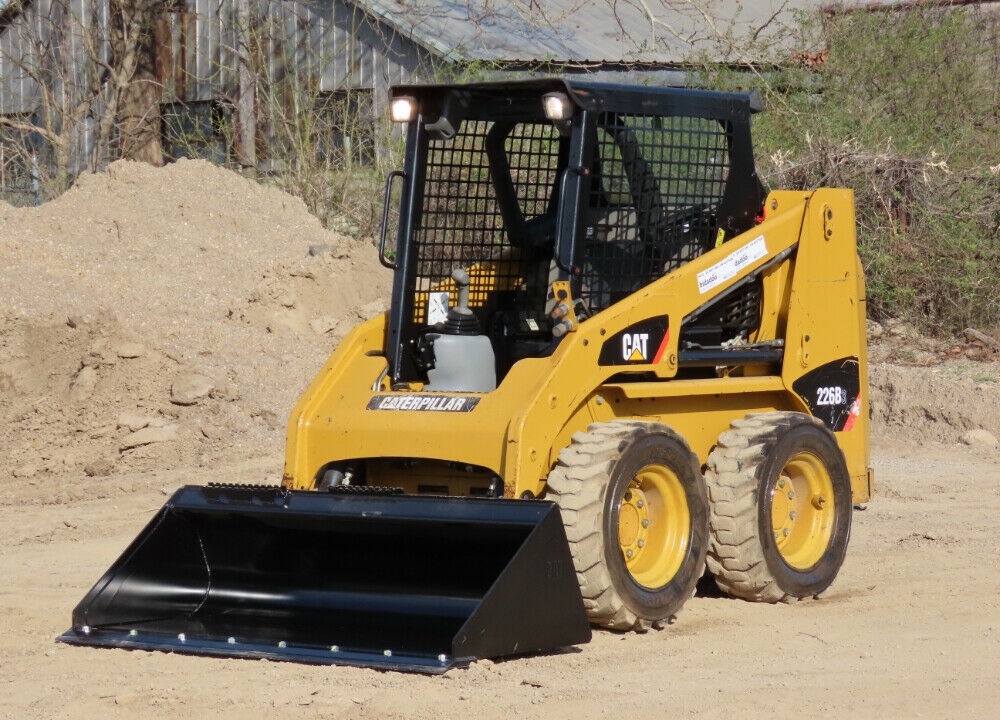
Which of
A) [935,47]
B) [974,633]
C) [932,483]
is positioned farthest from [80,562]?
[935,47]

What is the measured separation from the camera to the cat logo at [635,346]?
5.75m

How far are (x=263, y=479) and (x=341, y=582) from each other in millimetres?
3970

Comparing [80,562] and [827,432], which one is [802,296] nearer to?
[827,432]

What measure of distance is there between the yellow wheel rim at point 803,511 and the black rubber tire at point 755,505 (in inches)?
1.1

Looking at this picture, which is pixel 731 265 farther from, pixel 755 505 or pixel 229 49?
pixel 229 49

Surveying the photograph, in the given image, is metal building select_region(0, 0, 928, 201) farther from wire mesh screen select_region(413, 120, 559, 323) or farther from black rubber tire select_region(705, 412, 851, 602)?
black rubber tire select_region(705, 412, 851, 602)

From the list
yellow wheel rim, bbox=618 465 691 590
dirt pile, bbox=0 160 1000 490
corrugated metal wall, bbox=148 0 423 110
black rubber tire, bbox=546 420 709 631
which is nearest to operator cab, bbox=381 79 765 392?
black rubber tire, bbox=546 420 709 631

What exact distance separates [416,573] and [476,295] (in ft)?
4.89

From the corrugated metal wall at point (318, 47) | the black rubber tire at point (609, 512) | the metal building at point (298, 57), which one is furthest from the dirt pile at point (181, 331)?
the corrugated metal wall at point (318, 47)

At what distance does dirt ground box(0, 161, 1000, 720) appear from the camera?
15.2ft

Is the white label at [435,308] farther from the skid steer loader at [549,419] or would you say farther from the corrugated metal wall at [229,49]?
the corrugated metal wall at [229,49]

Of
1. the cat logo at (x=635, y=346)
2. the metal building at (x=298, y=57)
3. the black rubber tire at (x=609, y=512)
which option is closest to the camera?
the black rubber tire at (x=609, y=512)

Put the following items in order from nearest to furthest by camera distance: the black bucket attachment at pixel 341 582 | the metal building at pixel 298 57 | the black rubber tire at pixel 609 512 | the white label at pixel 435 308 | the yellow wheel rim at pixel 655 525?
the black bucket attachment at pixel 341 582 → the black rubber tire at pixel 609 512 → the yellow wheel rim at pixel 655 525 → the white label at pixel 435 308 → the metal building at pixel 298 57

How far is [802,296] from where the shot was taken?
6570 millimetres
